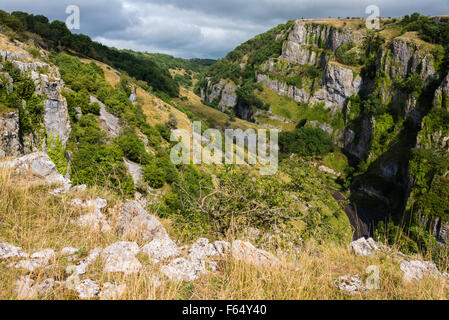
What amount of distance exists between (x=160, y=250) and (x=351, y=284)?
319 cm

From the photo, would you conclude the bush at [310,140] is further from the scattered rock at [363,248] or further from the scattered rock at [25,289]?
the scattered rock at [25,289]

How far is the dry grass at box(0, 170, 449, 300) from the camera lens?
124 inches

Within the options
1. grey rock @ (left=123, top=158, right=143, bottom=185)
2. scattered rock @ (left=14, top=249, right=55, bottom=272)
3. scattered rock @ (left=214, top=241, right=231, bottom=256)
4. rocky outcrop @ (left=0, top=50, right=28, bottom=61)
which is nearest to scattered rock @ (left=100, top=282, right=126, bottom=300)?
scattered rock @ (left=14, top=249, right=55, bottom=272)

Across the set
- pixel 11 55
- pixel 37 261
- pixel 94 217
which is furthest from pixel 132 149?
pixel 37 261

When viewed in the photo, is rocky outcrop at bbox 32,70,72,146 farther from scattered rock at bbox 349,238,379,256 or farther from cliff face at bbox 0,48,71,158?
scattered rock at bbox 349,238,379,256

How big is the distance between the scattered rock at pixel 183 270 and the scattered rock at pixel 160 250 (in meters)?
0.40

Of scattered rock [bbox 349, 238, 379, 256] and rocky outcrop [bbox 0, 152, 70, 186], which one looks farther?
rocky outcrop [bbox 0, 152, 70, 186]

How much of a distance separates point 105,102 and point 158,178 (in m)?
16.5

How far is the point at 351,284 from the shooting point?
370 centimetres

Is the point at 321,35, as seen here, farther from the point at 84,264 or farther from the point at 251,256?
the point at 84,264

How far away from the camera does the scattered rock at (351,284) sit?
3.56 metres

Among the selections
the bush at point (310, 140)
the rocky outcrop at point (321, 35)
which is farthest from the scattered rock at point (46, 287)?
the rocky outcrop at point (321, 35)

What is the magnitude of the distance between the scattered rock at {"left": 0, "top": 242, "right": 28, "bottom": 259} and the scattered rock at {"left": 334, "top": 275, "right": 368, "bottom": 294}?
4739 mm
